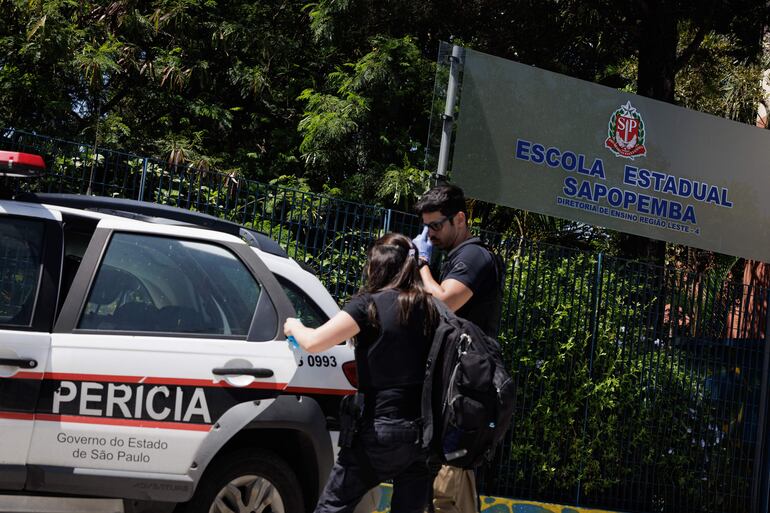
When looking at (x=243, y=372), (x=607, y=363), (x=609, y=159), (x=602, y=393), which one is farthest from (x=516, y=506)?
(x=243, y=372)

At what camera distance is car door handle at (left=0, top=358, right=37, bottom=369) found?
14.2 feet

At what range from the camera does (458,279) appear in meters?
4.86

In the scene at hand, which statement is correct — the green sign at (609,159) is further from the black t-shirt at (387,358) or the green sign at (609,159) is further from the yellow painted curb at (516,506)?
the black t-shirt at (387,358)

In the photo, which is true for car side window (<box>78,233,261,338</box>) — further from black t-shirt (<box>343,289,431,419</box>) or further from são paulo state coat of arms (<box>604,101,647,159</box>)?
são paulo state coat of arms (<box>604,101,647,159</box>)

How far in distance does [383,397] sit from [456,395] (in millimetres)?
316

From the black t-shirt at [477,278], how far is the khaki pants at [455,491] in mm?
739

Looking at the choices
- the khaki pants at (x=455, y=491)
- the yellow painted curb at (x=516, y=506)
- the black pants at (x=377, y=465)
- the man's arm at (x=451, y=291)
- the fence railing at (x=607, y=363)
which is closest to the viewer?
the black pants at (x=377, y=465)

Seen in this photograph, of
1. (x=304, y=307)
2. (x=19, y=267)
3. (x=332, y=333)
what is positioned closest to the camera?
(x=332, y=333)

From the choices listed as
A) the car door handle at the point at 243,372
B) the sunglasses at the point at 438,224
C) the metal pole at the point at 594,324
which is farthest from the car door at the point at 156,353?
the metal pole at the point at 594,324

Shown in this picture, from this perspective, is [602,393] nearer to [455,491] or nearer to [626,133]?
[626,133]

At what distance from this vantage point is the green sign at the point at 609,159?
828cm

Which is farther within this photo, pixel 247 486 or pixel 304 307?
pixel 304 307

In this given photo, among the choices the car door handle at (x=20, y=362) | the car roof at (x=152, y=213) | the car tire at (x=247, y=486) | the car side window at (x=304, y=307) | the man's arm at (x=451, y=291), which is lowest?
the car tire at (x=247, y=486)

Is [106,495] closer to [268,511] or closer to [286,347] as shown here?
[268,511]
